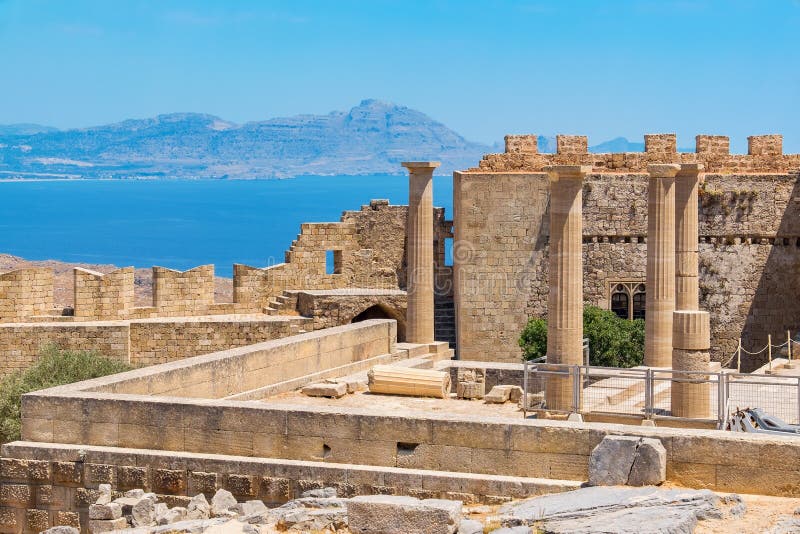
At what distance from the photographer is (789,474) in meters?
12.2

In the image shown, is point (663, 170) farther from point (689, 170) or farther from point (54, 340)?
point (54, 340)

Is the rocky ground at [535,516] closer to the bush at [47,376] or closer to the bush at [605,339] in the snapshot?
the bush at [47,376]

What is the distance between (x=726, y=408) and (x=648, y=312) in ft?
14.8

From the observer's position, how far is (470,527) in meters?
11.5

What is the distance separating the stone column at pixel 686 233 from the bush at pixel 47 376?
1049 centimetres

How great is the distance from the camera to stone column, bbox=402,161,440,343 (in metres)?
25.0

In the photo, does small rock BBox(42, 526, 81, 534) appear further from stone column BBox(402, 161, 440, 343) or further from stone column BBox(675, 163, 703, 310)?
stone column BBox(402, 161, 440, 343)

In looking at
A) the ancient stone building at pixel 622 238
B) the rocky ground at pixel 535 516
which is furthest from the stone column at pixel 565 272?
the ancient stone building at pixel 622 238

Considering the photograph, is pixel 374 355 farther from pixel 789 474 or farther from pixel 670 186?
pixel 789 474

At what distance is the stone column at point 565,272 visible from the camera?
1897cm

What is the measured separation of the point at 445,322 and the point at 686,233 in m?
11.1

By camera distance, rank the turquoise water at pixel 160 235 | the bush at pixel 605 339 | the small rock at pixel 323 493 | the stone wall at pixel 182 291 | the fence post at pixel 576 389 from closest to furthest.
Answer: the small rock at pixel 323 493
the fence post at pixel 576 389
the bush at pixel 605 339
the stone wall at pixel 182 291
the turquoise water at pixel 160 235

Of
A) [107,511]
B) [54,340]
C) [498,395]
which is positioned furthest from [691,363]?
[54,340]

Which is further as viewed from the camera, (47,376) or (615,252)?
(615,252)
